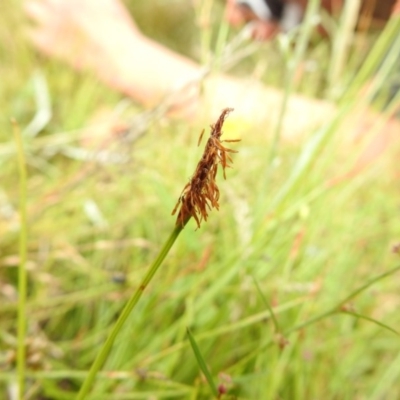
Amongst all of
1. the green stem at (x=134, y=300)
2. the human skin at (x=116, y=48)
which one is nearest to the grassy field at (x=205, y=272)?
the green stem at (x=134, y=300)

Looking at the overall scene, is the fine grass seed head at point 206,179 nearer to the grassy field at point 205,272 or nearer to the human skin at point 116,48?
the grassy field at point 205,272

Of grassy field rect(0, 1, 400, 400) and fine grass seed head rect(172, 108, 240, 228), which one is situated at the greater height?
fine grass seed head rect(172, 108, 240, 228)

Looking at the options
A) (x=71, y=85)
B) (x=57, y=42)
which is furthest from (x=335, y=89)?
(x=57, y=42)

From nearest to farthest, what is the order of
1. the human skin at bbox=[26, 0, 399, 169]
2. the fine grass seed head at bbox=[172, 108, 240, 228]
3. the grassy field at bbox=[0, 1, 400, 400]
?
1. the fine grass seed head at bbox=[172, 108, 240, 228]
2. the grassy field at bbox=[0, 1, 400, 400]
3. the human skin at bbox=[26, 0, 399, 169]

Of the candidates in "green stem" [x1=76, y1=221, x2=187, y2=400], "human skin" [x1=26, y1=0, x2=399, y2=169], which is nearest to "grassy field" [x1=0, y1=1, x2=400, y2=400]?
"green stem" [x1=76, y1=221, x2=187, y2=400]

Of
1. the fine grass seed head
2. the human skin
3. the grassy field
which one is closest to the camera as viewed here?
the fine grass seed head

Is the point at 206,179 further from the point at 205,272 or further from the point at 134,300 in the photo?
the point at 205,272

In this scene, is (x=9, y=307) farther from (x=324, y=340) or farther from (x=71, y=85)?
(x=71, y=85)

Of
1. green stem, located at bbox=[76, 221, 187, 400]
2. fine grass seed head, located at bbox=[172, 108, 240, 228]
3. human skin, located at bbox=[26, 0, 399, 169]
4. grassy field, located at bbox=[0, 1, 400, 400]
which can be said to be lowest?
grassy field, located at bbox=[0, 1, 400, 400]

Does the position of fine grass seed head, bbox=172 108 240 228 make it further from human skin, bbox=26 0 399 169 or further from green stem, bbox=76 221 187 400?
human skin, bbox=26 0 399 169

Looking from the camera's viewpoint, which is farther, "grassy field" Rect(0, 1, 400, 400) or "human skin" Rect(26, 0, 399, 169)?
"human skin" Rect(26, 0, 399, 169)
